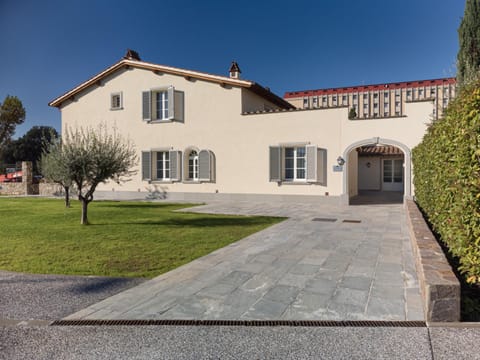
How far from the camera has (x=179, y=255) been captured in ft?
19.1

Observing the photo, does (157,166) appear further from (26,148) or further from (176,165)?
(26,148)

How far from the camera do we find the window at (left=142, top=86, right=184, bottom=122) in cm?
1653

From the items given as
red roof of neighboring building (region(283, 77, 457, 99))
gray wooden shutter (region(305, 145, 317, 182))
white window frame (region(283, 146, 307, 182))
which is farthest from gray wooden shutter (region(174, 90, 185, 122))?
red roof of neighboring building (region(283, 77, 457, 99))

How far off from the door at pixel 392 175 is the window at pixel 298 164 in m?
9.36

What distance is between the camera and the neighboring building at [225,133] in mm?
13438

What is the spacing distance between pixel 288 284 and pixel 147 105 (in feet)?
49.3

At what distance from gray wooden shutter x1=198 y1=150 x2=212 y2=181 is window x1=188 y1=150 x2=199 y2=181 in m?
0.66

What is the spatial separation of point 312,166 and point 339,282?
9740mm

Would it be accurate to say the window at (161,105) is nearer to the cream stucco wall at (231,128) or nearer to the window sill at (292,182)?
the cream stucco wall at (231,128)

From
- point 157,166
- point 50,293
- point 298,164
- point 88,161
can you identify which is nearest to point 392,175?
point 298,164

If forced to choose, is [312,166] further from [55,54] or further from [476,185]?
[55,54]

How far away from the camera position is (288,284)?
4.24 metres

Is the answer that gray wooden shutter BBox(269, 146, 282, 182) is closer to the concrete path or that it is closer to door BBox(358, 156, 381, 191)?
door BBox(358, 156, 381, 191)

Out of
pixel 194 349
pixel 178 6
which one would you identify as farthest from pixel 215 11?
pixel 194 349
